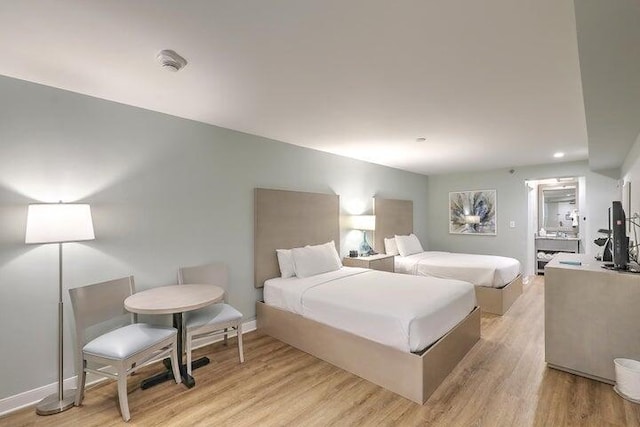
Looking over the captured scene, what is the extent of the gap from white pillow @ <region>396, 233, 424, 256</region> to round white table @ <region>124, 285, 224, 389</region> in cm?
368

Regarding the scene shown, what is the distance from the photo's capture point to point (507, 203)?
600cm

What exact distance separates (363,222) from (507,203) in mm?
3306

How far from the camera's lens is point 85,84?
7.56 feet

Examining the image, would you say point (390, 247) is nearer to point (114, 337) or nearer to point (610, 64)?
point (610, 64)

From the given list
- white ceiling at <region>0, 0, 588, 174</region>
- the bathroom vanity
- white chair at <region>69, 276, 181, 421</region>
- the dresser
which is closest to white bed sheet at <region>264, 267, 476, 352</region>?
the dresser

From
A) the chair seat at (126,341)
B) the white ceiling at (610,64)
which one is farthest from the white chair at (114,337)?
the white ceiling at (610,64)

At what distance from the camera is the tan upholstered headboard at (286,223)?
3.66 meters

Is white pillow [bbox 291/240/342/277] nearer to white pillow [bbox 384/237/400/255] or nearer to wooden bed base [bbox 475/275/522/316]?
white pillow [bbox 384/237/400/255]

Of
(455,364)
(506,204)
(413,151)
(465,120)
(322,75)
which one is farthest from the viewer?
(506,204)

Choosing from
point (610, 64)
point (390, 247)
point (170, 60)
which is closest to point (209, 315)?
point (170, 60)

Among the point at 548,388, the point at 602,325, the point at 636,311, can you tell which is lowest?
the point at 548,388

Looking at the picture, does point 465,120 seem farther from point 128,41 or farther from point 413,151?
point 128,41

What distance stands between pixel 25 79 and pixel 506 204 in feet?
23.5

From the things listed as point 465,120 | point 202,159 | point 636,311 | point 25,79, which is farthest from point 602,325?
point 25,79
